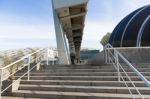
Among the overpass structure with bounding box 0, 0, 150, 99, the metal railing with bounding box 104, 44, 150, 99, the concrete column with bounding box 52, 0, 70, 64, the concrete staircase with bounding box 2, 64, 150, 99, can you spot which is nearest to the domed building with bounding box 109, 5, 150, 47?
the concrete column with bounding box 52, 0, 70, 64

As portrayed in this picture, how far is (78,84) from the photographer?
7.99 metres

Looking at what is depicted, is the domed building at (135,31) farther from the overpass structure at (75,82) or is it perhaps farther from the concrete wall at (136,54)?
the overpass structure at (75,82)

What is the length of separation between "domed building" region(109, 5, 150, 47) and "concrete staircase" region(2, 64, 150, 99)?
8653mm

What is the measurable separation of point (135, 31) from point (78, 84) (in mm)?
11889

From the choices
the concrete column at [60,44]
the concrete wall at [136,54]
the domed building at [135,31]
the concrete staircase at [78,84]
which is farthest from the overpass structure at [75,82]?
the domed building at [135,31]

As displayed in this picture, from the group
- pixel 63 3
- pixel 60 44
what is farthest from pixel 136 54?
pixel 60 44

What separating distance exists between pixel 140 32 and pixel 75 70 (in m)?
10.3

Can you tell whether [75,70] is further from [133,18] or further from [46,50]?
[133,18]

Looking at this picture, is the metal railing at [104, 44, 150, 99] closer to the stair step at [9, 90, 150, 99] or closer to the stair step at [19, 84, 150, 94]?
the stair step at [19, 84, 150, 94]

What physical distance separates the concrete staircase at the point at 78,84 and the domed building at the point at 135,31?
341 inches

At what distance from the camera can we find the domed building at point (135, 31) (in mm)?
17859

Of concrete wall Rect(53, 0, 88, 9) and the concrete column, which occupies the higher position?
concrete wall Rect(53, 0, 88, 9)

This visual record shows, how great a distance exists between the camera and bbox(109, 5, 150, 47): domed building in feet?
58.6

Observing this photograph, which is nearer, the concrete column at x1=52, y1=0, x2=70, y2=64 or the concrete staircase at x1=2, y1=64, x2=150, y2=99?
the concrete staircase at x1=2, y1=64, x2=150, y2=99
